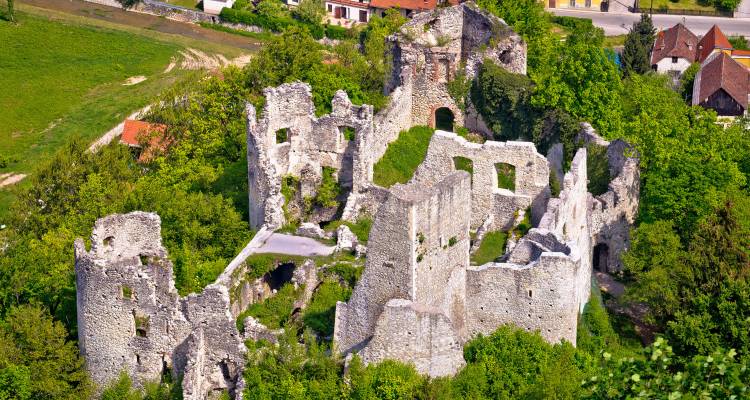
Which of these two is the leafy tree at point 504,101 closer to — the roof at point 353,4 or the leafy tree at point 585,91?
the leafy tree at point 585,91

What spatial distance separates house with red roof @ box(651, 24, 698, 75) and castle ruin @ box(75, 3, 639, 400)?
113 ft

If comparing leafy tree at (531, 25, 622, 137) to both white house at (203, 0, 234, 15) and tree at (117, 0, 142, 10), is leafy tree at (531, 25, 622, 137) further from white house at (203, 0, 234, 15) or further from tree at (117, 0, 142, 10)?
tree at (117, 0, 142, 10)

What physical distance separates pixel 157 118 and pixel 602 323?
126 feet

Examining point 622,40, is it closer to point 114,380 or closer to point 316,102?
point 316,102

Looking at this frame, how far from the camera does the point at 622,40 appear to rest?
114m

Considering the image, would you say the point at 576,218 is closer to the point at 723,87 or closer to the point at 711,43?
the point at 723,87

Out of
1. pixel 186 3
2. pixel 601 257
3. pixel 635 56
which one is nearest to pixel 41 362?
pixel 601 257

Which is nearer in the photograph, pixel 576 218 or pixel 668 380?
pixel 668 380

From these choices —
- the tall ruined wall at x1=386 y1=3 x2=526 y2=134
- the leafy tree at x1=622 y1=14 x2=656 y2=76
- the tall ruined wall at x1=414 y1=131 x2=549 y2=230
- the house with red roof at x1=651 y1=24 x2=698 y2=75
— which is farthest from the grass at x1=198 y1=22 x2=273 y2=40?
the tall ruined wall at x1=414 y1=131 x2=549 y2=230

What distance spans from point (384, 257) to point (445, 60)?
79.4ft

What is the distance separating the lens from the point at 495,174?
61469 millimetres

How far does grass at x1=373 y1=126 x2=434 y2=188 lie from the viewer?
66.9 m

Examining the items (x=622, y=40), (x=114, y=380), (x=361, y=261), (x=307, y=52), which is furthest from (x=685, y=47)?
(x=114, y=380)

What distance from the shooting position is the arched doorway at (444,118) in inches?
2876
